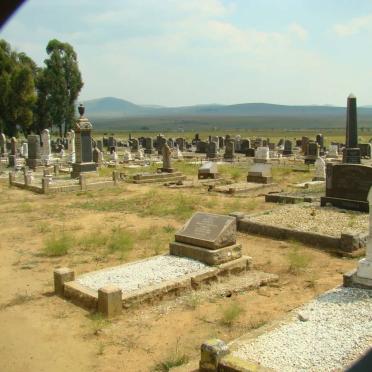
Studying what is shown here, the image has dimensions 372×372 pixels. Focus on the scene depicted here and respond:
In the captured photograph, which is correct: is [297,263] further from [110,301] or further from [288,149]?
[288,149]

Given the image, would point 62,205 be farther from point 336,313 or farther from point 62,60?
point 62,60

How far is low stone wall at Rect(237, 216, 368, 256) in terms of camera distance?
9539 millimetres

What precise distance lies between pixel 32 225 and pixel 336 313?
941cm

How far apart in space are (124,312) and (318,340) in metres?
2.74

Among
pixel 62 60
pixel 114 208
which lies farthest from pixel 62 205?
pixel 62 60

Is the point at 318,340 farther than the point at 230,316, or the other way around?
the point at 230,316

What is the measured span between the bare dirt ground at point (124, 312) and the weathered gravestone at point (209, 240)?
0.88 metres

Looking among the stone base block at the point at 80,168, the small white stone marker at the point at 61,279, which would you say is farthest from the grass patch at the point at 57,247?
A: the stone base block at the point at 80,168

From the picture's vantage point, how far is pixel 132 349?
5.50 meters

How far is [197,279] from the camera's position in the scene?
292 inches

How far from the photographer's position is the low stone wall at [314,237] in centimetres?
954

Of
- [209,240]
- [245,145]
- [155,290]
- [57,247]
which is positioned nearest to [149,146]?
[245,145]

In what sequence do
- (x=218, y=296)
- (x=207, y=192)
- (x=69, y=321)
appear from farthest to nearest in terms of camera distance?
(x=207, y=192)
(x=218, y=296)
(x=69, y=321)

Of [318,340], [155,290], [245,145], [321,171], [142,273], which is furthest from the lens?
[245,145]
